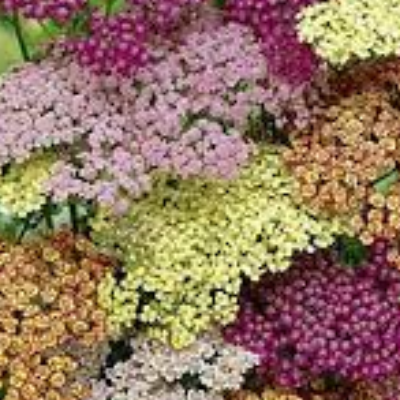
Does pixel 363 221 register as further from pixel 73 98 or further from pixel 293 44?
pixel 73 98

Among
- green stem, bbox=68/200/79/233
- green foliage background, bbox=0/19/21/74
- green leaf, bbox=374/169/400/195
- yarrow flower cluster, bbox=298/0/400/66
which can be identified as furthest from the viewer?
green foliage background, bbox=0/19/21/74

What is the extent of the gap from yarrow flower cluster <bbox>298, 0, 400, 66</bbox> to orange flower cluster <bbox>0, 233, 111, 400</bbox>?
1.25 feet

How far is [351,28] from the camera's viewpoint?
210 cm

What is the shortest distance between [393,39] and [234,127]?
224 mm

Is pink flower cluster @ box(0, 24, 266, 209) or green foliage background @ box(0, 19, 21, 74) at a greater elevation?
pink flower cluster @ box(0, 24, 266, 209)

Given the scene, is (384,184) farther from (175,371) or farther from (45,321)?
(45,321)

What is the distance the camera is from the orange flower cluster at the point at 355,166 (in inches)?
84.1

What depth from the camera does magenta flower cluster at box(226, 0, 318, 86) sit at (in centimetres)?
215

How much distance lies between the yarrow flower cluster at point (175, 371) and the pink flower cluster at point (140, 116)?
0.22m

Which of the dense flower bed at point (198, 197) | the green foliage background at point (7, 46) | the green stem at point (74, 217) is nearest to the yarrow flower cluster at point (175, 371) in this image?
the dense flower bed at point (198, 197)

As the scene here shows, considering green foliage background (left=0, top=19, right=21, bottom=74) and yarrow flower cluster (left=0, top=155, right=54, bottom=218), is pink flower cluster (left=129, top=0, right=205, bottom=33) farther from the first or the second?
green foliage background (left=0, top=19, right=21, bottom=74)

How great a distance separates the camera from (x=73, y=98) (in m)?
2.14

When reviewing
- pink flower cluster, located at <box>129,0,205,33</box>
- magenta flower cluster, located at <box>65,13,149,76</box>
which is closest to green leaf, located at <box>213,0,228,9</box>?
pink flower cluster, located at <box>129,0,205,33</box>

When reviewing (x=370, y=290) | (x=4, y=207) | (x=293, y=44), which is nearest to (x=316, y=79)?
(x=293, y=44)
